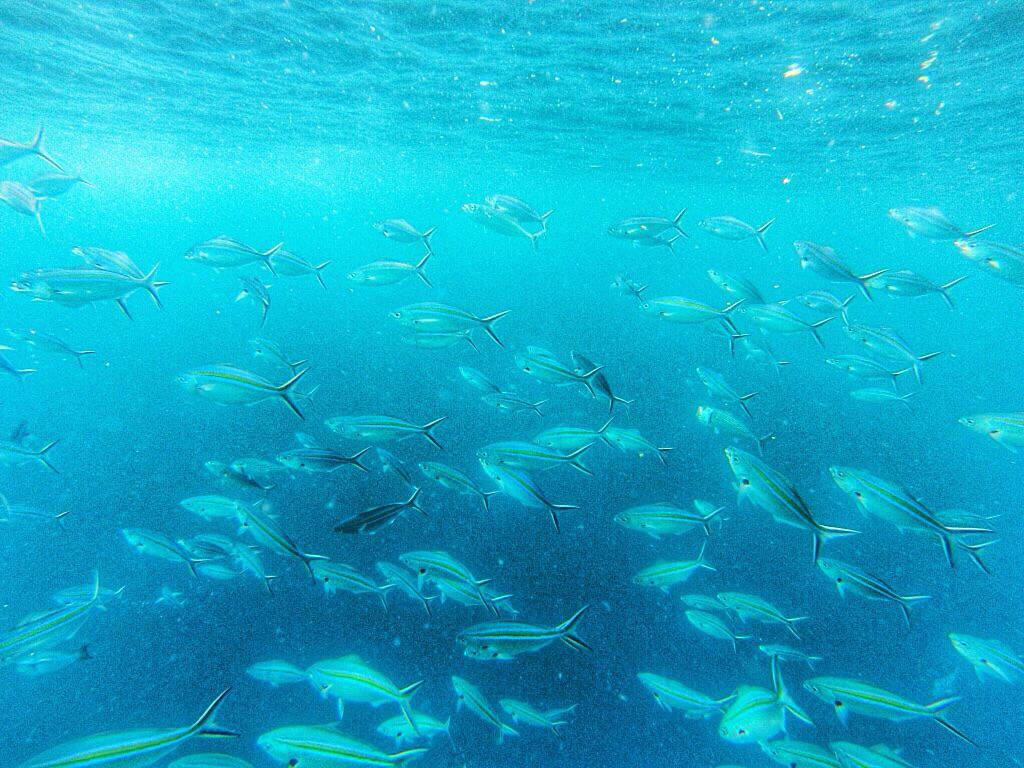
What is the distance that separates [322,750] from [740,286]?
254 inches

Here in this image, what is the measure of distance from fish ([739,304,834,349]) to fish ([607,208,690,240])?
1762mm

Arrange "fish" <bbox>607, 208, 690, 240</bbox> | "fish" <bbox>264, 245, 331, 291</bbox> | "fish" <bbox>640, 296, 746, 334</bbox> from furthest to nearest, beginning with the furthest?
"fish" <bbox>607, 208, 690, 240</bbox> < "fish" <bbox>264, 245, 331, 291</bbox> < "fish" <bbox>640, 296, 746, 334</bbox>

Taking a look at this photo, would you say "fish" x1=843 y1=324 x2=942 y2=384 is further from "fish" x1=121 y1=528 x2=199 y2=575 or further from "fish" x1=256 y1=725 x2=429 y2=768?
"fish" x1=121 y1=528 x2=199 y2=575

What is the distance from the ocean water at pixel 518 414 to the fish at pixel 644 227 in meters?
1.76

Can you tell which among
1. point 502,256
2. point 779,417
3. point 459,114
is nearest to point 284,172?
point 502,256

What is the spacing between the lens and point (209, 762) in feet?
10.4

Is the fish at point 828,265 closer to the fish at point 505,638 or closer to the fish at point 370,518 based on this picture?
the fish at point 505,638

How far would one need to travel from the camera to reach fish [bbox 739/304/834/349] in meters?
5.69

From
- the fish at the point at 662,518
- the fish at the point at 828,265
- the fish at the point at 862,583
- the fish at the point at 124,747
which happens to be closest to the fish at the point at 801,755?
the fish at the point at 862,583

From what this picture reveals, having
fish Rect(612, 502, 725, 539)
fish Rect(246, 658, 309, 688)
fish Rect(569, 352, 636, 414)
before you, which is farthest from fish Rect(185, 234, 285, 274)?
fish Rect(612, 502, 725, 539)

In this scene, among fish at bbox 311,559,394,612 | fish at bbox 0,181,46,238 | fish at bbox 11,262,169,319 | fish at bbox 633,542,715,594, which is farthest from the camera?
fish at bbox 0,181,46,238

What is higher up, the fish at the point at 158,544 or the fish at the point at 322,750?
the fish at the point at 322,750

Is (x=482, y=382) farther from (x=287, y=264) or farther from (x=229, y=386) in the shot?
(x=287, y=264)

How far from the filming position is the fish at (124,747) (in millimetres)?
2498
